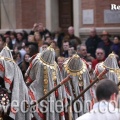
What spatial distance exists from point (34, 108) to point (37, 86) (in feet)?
1.33

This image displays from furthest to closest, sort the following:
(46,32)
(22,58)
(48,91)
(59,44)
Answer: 1. (46,32)
2. (59,44)
3. (22,58)
4. (48,91)

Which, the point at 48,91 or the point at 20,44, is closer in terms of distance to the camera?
the point at 48,91

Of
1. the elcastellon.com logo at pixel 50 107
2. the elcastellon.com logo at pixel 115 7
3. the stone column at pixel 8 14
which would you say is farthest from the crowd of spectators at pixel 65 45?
the elcastellon.com logo at pixel 50 107

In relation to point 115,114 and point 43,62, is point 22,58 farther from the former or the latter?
point 115,114

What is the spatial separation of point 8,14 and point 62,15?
6.59 feet

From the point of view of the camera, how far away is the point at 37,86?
1041cm

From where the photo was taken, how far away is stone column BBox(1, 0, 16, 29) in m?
22.3

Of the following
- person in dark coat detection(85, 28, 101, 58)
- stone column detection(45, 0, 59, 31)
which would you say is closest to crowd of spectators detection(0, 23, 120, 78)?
person in dark coat detection(85, 28, 101, 58)

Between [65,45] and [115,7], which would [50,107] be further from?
[115,7]

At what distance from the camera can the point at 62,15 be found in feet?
70.9

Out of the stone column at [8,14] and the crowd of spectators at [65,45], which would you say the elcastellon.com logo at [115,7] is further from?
the stone column at [8,14]

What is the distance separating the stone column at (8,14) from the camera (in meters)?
22.3

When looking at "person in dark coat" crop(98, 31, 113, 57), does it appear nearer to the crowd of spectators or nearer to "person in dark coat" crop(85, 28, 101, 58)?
the crowd of spectators

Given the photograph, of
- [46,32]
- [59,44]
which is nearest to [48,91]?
[59,44]
